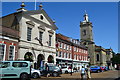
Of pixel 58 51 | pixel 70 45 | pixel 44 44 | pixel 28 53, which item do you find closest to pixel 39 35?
pixel 44 44

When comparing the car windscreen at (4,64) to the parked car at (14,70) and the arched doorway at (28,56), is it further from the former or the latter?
the arched doorway at (28,56)

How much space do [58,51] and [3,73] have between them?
23156mm

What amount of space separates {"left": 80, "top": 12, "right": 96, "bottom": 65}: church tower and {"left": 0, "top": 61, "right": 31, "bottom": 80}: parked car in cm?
5502

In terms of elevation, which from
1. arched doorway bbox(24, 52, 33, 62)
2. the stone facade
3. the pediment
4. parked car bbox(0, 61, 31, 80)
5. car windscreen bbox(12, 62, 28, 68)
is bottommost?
parked car bbox(0, 61, 31, 80)

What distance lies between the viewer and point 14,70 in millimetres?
15492

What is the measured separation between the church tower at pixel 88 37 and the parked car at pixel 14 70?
55.0 m

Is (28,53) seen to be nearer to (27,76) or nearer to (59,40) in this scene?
(27,76)

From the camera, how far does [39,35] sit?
2947 centimetres

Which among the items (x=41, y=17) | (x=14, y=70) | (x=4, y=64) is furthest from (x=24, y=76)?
(x=41, y=17)

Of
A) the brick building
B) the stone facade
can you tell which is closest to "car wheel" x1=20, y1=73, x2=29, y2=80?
the stone facade

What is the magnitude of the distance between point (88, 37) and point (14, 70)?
194 feet

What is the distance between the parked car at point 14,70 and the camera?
50.2 feet

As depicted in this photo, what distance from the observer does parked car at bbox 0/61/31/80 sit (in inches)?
602

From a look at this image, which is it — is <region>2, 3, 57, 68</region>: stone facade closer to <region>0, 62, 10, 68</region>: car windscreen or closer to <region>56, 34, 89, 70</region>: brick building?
<region>56, 34, 89, 70</region>: brick building
